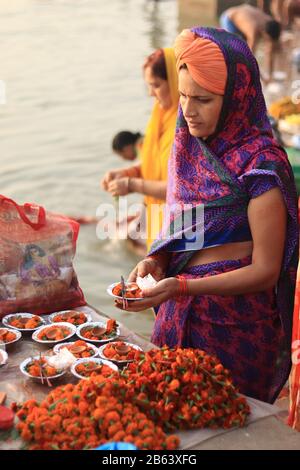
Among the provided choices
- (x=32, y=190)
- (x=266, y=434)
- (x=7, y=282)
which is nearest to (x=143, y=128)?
(x=32, y=190)

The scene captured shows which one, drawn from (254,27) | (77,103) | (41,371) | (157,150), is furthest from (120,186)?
(77,103)

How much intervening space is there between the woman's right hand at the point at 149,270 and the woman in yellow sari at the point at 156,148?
1122mm

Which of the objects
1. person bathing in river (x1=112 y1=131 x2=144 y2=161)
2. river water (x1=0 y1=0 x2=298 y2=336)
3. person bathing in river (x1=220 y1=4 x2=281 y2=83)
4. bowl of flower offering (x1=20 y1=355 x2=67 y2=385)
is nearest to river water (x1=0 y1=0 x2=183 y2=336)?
river water (x1=0 y1=0 x2=298 y2=336)

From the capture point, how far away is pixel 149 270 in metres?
2.66

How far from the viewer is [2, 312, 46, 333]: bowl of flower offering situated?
2.63m

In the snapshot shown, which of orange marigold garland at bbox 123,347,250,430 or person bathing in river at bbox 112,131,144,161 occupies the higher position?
orange marigold garland at bbox 123,347,250,430

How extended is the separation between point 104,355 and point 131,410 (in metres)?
0.49

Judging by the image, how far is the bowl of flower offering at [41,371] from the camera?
2.26 m

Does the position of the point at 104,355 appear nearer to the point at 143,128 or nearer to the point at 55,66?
the point at 143,128

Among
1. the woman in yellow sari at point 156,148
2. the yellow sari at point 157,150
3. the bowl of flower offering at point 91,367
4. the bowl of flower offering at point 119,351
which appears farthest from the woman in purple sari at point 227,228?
the yellow sari at point 157,150

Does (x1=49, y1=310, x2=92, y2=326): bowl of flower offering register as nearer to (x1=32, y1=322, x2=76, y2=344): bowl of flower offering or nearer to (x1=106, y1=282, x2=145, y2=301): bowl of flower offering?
(x1=32, y1=322, x2=76, y2=344): bowl of flower offering

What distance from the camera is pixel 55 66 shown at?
13422 mm

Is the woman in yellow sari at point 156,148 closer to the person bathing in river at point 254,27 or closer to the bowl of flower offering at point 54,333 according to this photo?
the bowl of flower offering at point 54,333

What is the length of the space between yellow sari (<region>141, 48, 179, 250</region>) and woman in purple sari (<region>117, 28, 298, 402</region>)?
1.22 metres
